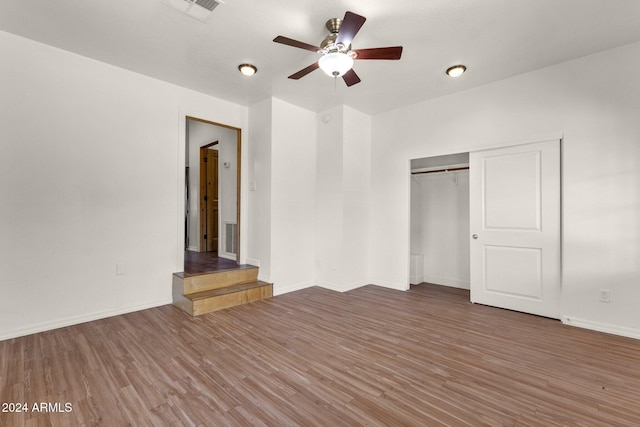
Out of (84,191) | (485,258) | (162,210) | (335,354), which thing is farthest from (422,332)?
(84,191)

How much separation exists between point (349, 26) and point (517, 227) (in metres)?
3.08

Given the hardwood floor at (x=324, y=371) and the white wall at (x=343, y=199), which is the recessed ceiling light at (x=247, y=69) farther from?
the hardwood floor at (x=324, y=371)

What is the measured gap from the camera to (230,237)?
5578 mm

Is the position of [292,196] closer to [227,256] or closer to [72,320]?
[227,256]

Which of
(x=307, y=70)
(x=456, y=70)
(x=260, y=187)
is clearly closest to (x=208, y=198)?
(x=260, y=187)

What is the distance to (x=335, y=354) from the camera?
2557 millimetres

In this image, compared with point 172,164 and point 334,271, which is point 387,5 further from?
point 334,271

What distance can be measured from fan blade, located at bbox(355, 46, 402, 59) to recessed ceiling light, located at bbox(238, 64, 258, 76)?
4.85ft

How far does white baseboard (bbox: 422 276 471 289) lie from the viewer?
15.7 ft

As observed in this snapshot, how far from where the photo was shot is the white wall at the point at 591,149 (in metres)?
2.94

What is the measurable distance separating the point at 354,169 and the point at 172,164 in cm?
266

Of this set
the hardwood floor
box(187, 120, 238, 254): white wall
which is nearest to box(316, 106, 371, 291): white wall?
the hardwood floor

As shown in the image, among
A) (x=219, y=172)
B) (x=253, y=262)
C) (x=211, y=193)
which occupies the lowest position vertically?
(x=253, y=262)

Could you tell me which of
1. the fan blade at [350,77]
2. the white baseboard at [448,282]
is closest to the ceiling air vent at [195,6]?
the fan blade at [350,77]
